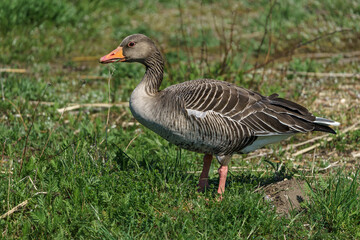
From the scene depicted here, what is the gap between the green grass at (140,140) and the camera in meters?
4.42

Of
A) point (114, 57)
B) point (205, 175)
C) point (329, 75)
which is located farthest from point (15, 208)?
point (329, 75)

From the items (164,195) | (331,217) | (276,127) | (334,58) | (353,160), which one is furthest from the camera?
(334,58)

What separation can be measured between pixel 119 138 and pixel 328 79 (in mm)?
4304

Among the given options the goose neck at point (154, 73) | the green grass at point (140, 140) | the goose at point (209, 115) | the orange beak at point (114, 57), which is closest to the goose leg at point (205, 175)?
the goose at point (209, 115)

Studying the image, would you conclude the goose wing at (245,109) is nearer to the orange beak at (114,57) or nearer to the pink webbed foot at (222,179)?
the pink webbed foot at (222,179)

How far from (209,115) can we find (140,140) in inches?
74.9

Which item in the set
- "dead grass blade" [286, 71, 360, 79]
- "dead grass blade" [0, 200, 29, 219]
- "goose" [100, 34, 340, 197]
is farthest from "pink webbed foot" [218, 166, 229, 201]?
"dead grass blade" [286, 71, 360, 79]

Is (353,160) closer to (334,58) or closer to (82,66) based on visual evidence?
(334,58)

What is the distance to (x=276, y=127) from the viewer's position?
5234mm

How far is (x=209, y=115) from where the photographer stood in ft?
16.3

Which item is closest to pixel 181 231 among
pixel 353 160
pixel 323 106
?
pixel 353 160

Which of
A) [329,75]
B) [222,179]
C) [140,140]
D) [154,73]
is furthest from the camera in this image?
[329,75]

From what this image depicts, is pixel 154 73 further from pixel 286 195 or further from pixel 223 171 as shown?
pixel 286 195

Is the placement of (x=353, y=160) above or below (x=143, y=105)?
below
